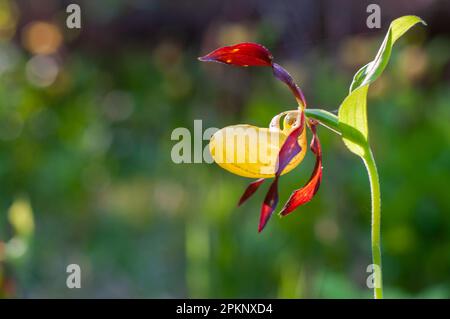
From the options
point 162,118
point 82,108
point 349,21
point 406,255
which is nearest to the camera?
point 406,255

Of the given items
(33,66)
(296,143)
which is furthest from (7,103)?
(296,143)

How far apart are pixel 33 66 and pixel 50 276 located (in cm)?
109

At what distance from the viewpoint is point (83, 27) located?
4590mm

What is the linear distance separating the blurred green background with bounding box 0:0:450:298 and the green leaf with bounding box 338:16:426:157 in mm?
721

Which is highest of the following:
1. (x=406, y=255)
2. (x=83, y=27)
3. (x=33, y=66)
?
(x=83, y=27)

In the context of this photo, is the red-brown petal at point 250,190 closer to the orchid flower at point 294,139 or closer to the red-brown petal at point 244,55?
the orchid flower at point 294,139

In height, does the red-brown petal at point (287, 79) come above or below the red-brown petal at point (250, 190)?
above

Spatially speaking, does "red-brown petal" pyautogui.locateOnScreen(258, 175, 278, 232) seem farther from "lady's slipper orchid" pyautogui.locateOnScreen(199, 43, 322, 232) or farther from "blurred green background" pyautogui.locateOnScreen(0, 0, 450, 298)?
"blurred green background" pyautogui.locateOnScreen(0, 0, 450, 298)

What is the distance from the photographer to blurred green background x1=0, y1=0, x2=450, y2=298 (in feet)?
6.44

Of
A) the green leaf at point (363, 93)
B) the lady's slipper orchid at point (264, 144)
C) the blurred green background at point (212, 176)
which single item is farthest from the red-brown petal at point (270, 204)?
the blurred green background at point (212, 176)

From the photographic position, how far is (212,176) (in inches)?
96.0

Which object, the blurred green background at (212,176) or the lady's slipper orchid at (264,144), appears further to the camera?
the blurred green background at (212,176)

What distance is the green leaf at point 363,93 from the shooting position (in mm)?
700
